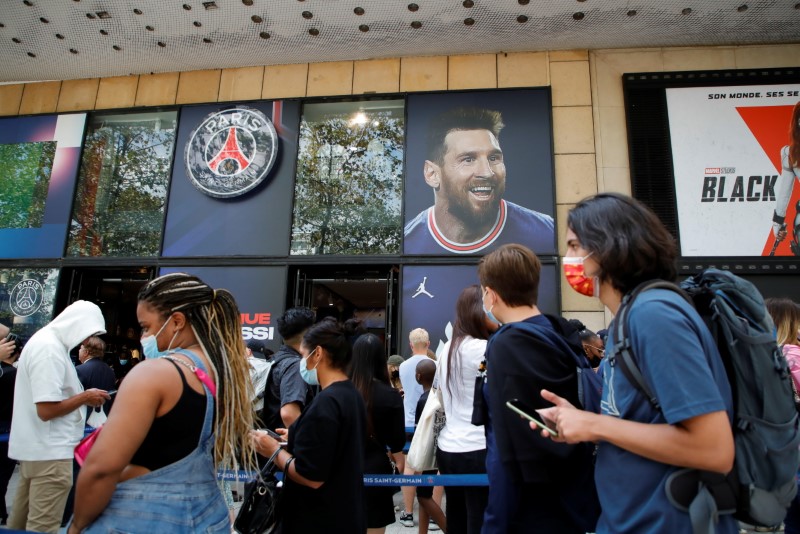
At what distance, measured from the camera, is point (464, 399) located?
338 cm

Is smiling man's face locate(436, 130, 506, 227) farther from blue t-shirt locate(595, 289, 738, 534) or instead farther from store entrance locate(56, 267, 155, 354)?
blue t-shirt locate(595, 289, 738, 534)

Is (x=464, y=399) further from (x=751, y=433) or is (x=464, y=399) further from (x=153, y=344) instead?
(x=751, y=433)

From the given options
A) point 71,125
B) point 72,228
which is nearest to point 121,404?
point 72,228

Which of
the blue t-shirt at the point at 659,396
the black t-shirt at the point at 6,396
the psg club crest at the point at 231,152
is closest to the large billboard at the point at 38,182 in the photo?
the psg club crest at the point at 231,152

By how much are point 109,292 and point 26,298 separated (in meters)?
2.10

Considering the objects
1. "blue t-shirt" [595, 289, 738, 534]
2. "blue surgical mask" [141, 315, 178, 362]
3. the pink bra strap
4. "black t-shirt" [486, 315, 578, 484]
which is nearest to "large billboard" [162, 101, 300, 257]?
"blue surgical mask" [141, 315, 178, 362]

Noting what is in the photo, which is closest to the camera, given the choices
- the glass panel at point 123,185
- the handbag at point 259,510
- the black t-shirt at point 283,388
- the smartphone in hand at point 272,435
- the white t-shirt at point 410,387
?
the handbag at point 259,510

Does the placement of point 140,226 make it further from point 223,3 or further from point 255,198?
point 223,3

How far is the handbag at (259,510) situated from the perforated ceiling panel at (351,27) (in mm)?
7899

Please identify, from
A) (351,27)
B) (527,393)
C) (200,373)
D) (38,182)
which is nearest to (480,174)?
(351,27)

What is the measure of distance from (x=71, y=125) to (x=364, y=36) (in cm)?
596

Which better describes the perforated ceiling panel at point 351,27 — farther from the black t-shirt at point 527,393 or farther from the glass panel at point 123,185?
the black t-shirt at point 527,393

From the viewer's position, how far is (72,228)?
9.77 metres

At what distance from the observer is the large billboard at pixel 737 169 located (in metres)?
8.20
